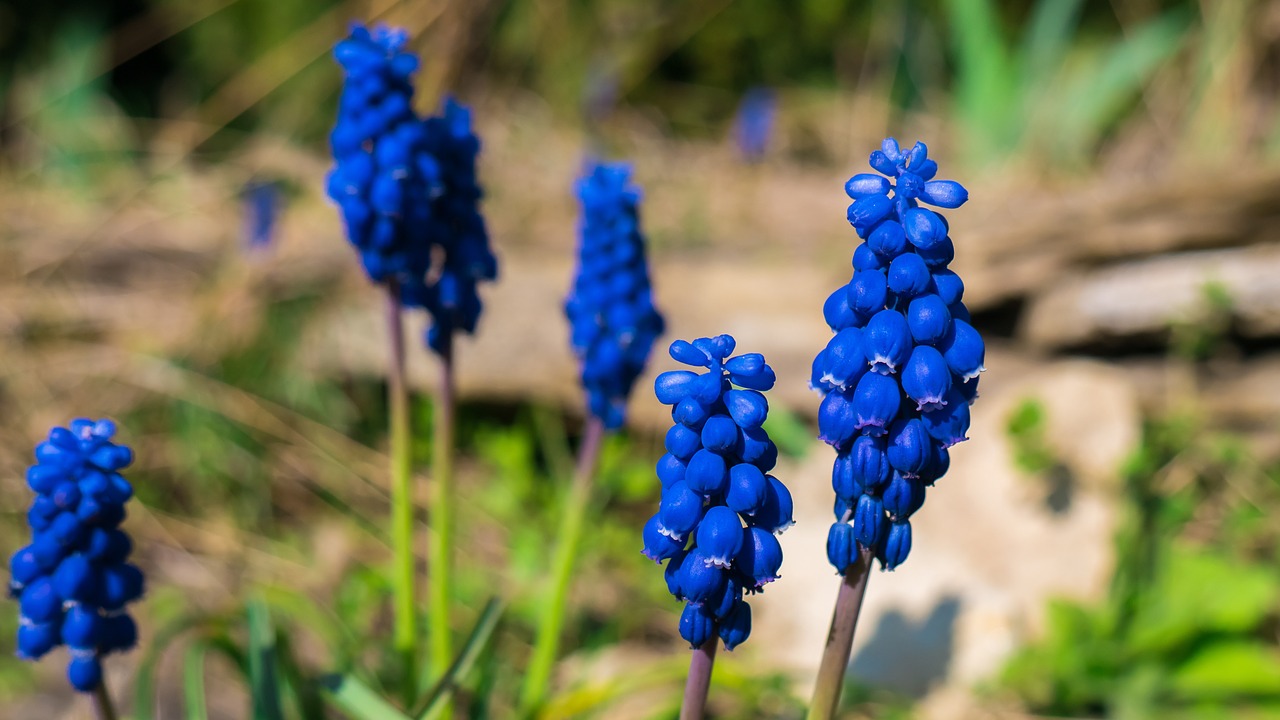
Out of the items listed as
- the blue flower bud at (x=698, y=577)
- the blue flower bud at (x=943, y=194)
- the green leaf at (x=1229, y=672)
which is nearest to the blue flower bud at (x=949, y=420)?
the blue flower bud at (x=943, y=194)

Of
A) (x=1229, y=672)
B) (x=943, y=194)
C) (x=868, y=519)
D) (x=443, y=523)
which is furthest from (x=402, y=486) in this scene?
(x=1229, y=672)

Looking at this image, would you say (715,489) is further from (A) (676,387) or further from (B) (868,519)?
(B) (868,519)

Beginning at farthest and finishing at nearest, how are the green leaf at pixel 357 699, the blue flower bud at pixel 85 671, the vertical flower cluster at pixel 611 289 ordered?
the vertical flower cluster at pixel 611 289
the green leaf at pixel 357 699
the blue flower bud at pixel 85 671

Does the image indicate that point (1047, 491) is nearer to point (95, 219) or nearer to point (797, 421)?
point (797, 421)

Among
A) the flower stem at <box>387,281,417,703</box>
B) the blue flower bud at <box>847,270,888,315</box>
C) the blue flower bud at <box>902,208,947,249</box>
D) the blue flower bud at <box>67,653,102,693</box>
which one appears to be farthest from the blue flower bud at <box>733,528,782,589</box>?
the blue flower bud at <box>67,653,102,693</box>

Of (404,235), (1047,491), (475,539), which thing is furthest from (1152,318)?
(404,235)

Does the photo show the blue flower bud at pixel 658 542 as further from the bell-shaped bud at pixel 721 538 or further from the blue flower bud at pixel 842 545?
the blue flower bud at pixel 842 545
